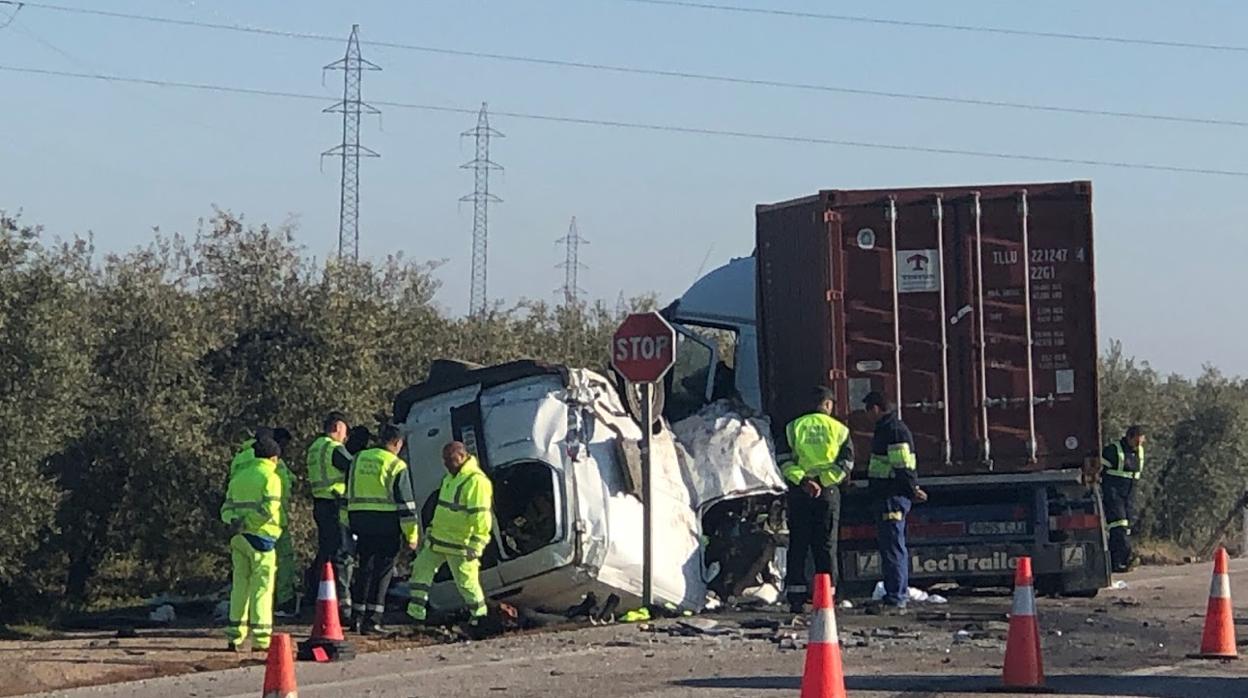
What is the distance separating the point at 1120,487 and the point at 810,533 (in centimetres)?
665

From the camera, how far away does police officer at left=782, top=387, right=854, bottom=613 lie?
1512 centimetres

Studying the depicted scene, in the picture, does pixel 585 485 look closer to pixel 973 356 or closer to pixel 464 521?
pixel 464 521

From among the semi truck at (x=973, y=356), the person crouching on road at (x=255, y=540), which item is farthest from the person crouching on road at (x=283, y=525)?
the semi truck at (x=973, y=356)

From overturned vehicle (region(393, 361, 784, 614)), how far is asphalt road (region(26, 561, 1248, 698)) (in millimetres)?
743

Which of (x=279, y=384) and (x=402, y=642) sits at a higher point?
(x=279, y=384)

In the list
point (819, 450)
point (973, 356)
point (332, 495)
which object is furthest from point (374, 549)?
point (973, 356)

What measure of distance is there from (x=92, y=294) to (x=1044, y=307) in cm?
946

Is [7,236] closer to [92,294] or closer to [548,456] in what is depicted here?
[92,294]

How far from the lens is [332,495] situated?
15.4 m

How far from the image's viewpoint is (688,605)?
15531mm

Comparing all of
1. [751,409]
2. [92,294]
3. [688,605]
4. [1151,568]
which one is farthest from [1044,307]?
[92,294]

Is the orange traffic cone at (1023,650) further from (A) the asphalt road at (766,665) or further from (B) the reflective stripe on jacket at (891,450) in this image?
(B) the reflective stripe on jacket at (891,450)

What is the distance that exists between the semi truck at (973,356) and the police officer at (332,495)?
4.20m

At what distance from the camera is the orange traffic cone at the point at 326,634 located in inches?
504
